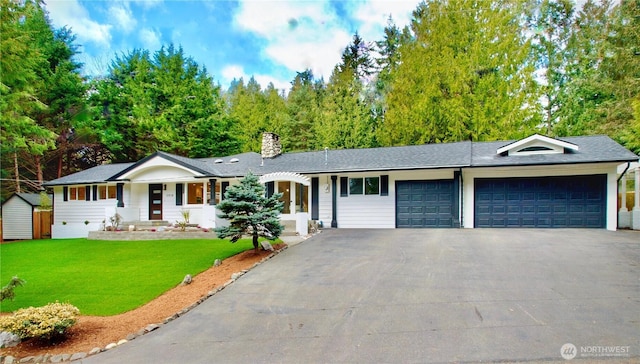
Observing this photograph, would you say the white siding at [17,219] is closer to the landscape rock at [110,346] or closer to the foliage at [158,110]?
the foliage at [158,110]

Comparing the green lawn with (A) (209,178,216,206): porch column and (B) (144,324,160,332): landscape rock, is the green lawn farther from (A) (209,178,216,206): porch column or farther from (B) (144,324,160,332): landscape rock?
(A) (209,178,216,206): porch column

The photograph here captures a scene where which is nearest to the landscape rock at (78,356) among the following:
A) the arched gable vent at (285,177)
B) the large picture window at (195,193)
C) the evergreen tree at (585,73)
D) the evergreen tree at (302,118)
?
the arched gable vent at (285,177)

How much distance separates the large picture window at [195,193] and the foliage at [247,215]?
867cm

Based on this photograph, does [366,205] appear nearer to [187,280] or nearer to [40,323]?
[187,280]

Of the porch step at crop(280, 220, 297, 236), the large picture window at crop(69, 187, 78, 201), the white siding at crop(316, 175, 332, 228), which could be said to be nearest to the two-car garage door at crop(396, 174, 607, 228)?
the white siding at crop(316, 175, 332, 228)

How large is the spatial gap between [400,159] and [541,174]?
18.8ft

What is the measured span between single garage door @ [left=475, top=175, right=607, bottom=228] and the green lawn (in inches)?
399

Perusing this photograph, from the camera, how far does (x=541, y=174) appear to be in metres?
13.9

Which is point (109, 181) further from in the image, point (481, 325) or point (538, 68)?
point (538, 68)

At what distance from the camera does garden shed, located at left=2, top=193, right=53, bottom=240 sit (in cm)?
1984

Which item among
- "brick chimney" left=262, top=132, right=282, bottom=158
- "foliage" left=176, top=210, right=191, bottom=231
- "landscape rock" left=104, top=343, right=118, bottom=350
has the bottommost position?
"landscape rock" left=104, top=343, right=118, bottom=350

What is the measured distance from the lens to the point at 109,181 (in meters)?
18.2

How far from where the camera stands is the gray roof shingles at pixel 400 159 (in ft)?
44.6

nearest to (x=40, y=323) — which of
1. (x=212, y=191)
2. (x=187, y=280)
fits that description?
(x=187, y=280)
